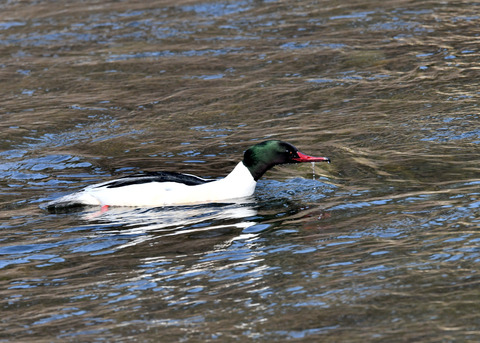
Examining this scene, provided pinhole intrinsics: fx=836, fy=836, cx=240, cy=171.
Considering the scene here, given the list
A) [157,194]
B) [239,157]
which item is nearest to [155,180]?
[157,194]

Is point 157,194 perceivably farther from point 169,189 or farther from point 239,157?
point 239,157

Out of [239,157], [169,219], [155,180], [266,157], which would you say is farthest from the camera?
[239,157]

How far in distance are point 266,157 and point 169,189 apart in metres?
1.19

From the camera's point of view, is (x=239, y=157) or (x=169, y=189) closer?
(x=169, y=189)

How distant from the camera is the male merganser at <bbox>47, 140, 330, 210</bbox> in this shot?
916cm

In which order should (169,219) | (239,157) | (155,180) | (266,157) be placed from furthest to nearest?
1. (239,157)
2. (266,157)
3. (155,180)
4. (169,219)

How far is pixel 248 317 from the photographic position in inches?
226

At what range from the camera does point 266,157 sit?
31.4 feet

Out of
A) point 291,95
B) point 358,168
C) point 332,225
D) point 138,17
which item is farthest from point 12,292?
point 138,17

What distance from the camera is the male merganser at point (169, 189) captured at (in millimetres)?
9164

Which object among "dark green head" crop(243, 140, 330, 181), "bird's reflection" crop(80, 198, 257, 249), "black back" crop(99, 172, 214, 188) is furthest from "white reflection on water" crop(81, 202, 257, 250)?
"dark green head" crop(243, 140, 330, 181)

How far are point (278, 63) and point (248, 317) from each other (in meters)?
9.64

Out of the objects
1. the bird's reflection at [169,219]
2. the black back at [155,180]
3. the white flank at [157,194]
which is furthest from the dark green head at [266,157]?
the black back at [155,180]

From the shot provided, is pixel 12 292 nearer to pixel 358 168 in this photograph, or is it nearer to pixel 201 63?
pixel 358 168
